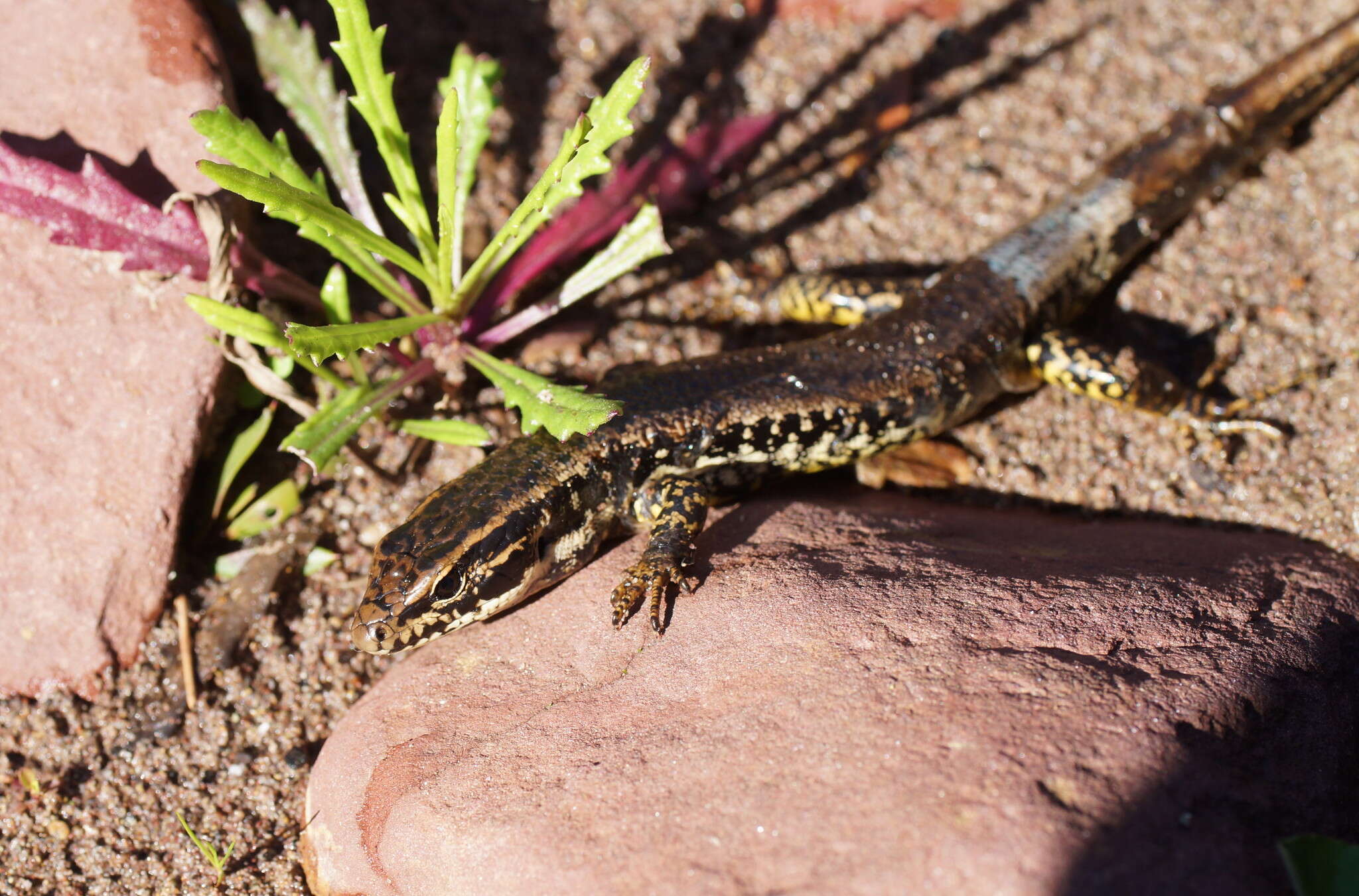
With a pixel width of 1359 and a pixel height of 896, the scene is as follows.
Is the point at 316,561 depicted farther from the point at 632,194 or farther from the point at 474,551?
the point at 632,194

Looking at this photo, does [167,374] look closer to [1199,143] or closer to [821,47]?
[821,47]

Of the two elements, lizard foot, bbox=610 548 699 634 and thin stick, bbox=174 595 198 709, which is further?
thin stick, bbox=174 595 198 709

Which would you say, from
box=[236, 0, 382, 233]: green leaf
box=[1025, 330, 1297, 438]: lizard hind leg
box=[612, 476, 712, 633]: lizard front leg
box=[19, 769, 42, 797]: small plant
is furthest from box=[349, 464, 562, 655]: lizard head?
box=[1025, 330, 1297, 438]: lizard hind leg

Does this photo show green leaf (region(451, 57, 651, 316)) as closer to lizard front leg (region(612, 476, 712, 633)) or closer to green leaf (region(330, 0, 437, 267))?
green leaf (region(330, 0, 437, 267))

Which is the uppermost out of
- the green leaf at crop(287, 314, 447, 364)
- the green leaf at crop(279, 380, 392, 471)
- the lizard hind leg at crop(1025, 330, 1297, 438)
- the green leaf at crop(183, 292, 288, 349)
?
the lizard hind leg at crop(1025, 330, 1297, 438)

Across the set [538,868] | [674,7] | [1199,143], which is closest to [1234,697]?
[538,868]

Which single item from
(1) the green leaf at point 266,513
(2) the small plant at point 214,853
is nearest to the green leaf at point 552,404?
(1) the green leaf at point 266,513

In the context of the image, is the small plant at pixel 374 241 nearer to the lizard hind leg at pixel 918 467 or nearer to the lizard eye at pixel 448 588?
the lizard eye at pixel 448 588

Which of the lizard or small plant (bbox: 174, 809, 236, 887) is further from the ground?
the lizard
